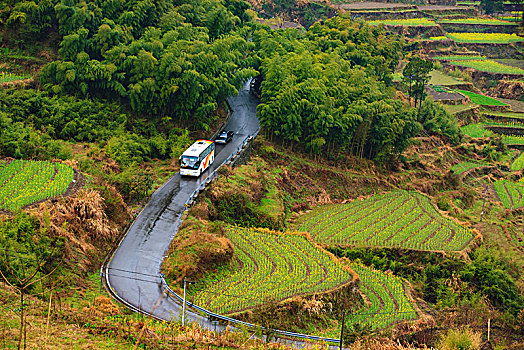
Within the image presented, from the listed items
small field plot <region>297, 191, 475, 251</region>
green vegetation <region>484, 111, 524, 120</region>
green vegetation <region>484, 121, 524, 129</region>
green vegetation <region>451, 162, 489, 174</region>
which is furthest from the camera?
green vegetation <region>484, 111, 524, 120</region>

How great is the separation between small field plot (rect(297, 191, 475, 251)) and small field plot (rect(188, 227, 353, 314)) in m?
3.68

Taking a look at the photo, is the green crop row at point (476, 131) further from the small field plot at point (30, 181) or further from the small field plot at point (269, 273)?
the small field plot at point (30, 181)

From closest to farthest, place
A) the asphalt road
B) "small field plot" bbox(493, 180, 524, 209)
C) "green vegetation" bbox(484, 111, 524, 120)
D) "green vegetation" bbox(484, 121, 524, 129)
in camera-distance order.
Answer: the asphalt road
"small field plot" bbox(493, 180, 524, 209)
"green vegetation" bbox(484, 121, 524, 129)
"green vegetation" bbox(484, 111, 524, 120)

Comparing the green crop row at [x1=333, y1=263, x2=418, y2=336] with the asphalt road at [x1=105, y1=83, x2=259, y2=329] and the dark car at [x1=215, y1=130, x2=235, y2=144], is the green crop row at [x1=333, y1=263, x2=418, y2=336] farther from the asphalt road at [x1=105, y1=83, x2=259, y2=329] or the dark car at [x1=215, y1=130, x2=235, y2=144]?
the dark car at [x1=215, y1=130, x2=235, y2=144]

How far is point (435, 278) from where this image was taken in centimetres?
3309

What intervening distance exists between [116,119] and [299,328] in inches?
833

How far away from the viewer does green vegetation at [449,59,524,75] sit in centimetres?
8669

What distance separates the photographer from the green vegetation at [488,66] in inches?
3413

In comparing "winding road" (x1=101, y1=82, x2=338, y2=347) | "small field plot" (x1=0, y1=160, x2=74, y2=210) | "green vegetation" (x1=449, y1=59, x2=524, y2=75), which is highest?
"green vegetation" (x1=449, y1=59, x2=524, y2=75)

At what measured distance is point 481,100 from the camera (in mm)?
75812

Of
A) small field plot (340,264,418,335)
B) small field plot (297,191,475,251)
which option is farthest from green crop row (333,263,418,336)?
small field plot (297,191,475,251)

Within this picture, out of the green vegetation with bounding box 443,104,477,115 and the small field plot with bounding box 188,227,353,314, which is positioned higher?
the green vegetation with bounding box 443,104,477,115

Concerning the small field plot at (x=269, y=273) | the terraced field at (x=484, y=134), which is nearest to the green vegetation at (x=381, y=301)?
the small field plot at (x=269, y=273)

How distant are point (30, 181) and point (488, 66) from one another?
254 feet
